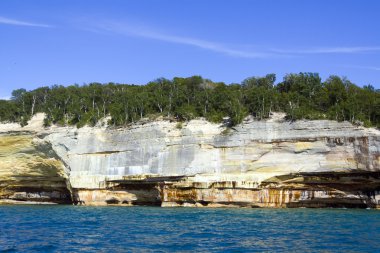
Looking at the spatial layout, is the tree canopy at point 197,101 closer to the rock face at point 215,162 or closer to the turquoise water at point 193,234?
the rock face at point 215,162

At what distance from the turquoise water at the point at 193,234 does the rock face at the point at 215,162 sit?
11093 millimetres

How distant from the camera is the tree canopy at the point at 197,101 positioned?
4548 centimetres

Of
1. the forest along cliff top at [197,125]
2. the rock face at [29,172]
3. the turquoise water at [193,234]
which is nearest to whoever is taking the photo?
the turquoise water at [193,234]

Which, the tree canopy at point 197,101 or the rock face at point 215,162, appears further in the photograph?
the tree canopy at point 197,101

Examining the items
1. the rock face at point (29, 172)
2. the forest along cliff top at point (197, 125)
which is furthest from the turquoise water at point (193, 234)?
the rock face at point (29, 172)

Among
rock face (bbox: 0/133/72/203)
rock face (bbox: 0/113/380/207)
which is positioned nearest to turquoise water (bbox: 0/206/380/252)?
rock face (bbox: 0/113/380/207)

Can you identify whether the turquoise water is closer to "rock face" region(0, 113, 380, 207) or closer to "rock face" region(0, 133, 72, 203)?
"rock face" region(0, 113, 380, 207)

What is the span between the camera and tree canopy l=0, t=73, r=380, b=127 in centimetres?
4548

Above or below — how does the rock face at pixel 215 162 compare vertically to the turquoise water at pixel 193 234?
above

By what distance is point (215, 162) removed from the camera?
147 ft

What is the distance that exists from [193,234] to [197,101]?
97.1 feet

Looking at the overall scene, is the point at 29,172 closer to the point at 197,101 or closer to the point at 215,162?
the point at 197,101

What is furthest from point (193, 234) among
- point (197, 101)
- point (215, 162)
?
point (197, 101)

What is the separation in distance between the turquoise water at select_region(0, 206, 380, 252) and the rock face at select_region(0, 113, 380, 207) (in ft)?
36.4
